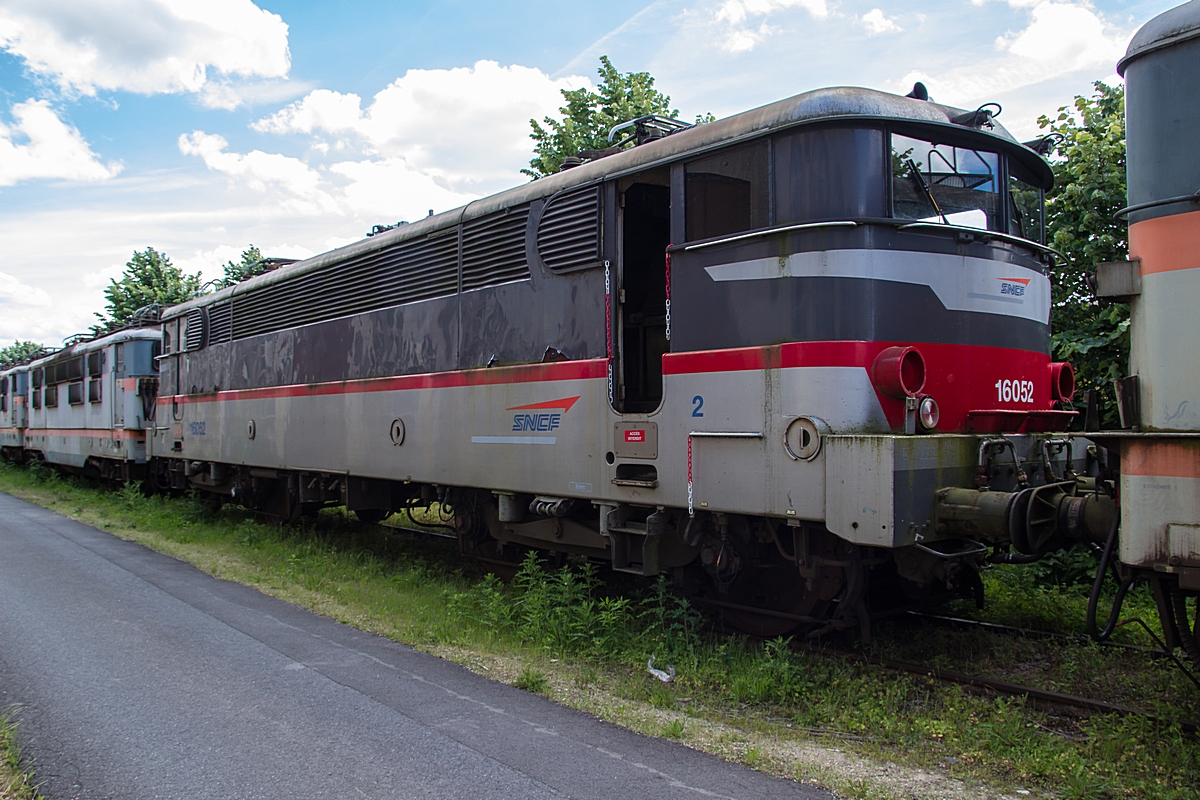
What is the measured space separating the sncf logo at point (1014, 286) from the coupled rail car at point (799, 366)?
25mm

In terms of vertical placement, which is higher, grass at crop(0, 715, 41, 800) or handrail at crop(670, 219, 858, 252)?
handrail at crop(670, 219, 858, 252)

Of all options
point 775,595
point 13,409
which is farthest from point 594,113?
point 13,409

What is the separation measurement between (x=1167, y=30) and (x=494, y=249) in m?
5.05

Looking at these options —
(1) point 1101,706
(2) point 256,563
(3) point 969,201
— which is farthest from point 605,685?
(2) point 256,563

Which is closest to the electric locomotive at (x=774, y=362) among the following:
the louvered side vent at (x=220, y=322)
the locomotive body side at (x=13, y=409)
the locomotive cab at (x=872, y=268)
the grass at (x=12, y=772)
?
the locomotive cab at (x=872, y=268)

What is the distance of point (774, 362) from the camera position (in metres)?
5.16

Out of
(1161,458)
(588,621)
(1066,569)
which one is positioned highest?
(1161,458)

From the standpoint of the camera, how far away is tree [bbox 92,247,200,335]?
110 ft

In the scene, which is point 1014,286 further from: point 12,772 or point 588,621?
point 12,772

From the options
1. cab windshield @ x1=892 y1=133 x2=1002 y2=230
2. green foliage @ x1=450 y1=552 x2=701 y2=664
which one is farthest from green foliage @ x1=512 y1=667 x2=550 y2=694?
cab windshield @ x1=892 y1=133 x2=1002 y2=230

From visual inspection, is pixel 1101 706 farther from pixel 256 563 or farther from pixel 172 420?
pixel 172 420

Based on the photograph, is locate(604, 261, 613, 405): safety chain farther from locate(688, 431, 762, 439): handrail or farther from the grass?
the grass

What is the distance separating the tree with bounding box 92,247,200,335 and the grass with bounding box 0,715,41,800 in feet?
103

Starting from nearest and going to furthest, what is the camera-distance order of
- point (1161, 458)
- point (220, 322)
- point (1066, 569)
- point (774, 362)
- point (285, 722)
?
point (1161, 458), point (285, 722), point (774, 362), point (1066, 569), point (220, 322)
